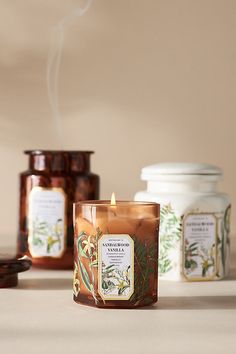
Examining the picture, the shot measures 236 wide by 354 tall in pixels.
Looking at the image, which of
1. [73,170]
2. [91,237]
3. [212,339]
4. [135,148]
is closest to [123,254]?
[91,237]

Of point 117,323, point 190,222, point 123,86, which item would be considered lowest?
point 117,323

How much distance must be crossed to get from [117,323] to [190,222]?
0.94ft

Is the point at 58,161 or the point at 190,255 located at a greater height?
the point at 58,161

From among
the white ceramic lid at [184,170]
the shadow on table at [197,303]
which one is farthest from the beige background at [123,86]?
the shadow on table at [197,303]

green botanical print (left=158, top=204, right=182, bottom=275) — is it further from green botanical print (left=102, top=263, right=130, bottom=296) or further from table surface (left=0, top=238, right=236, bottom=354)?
green botanical print (left=102, top=263, right=130, bottom=296)

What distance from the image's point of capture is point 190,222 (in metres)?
1.01

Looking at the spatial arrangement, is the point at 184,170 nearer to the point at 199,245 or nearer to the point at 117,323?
the point at 199,245

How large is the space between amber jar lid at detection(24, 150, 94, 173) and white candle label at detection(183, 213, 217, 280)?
0.68 feet

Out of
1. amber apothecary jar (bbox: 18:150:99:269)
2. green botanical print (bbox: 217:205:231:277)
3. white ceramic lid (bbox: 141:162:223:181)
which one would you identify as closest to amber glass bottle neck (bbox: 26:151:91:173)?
amber apothecary jar (bbox: 18:150:99:269)

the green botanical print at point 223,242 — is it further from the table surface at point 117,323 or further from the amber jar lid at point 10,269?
the amber jar lid at point 10,269

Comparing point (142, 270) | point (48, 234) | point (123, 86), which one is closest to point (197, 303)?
point (142, 270)

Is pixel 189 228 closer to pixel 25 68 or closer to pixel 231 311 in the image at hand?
pixel 231 311

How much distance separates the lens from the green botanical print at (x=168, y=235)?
3.32 feet

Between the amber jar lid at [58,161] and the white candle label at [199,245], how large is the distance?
8.2 inches
